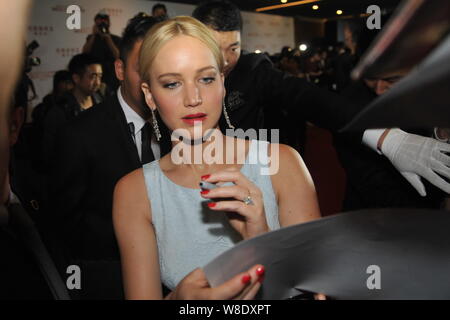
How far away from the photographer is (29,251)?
0.66 meters

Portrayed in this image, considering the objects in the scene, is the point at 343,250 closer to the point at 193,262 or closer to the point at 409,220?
the point at 409,220

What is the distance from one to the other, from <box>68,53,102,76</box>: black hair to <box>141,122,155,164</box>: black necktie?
1839mm

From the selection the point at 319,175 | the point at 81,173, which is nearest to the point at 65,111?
the point at 81,173

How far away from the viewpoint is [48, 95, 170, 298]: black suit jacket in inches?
59.0

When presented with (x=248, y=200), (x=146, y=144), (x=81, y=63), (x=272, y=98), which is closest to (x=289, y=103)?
(x=272, y=98)

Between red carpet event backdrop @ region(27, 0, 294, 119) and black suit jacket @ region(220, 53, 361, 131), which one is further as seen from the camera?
red carpet event backdrop @ region(27, 0, 294, 119)

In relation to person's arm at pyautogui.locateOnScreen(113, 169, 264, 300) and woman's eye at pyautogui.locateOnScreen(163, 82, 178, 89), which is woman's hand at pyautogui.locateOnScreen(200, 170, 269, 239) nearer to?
person's arm at pyautogui.locateOnScreen(113, 169, 264, 300)

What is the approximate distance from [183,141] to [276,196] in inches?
10.5

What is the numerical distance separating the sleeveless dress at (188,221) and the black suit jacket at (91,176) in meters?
0.34

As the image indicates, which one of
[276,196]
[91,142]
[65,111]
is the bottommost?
[276,196]

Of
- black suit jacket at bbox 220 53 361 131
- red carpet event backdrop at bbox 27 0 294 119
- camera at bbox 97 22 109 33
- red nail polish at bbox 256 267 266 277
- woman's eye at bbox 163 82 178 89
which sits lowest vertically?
red nail polish at bbox 256 267 266 277

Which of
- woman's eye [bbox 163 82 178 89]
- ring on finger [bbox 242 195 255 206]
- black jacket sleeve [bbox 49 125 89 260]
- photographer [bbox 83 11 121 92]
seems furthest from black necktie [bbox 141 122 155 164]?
photographer [bbox 83 11 121 92]

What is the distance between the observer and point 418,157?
0.99m

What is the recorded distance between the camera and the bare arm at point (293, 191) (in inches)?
40.5
